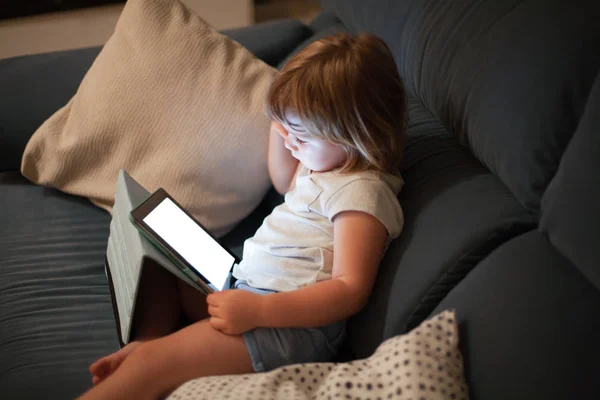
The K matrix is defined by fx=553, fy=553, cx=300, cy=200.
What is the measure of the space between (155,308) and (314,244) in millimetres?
323

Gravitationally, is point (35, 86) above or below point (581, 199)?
below

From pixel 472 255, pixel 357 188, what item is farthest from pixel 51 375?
pixel 472 255

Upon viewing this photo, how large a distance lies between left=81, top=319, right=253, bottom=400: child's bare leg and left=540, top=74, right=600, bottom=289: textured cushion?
1.59 feet


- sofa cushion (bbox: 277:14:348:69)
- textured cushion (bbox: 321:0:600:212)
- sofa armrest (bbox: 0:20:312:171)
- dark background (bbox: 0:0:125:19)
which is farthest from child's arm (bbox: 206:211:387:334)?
dark background (bbox: 0:0:125:19)

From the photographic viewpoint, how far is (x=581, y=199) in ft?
2.11

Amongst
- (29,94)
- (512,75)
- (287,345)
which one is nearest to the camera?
(512,75)

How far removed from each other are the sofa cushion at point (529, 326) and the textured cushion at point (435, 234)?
0.14 ft

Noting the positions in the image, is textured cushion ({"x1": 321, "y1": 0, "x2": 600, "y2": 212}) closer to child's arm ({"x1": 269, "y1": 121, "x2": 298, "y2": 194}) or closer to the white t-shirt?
the white t-shirt

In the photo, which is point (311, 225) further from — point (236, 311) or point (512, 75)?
point (512, 75)

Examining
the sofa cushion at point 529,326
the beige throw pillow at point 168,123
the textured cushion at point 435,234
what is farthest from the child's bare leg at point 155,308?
the sofa cushion at point 529,326

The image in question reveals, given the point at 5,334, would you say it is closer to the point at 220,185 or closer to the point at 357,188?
the point at 220,185

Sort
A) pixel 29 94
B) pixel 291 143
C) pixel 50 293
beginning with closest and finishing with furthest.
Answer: pixel 291 143, pixel 50 293, pixel 29 94

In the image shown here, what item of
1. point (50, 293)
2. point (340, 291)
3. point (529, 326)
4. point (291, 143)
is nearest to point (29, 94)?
point (50, 293)

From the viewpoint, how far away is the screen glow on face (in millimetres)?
922
